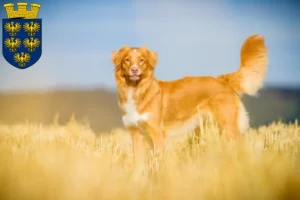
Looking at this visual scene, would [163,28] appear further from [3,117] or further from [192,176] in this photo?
[3,117]

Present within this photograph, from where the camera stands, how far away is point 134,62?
2449mm

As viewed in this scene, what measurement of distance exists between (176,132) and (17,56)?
3.96 feet

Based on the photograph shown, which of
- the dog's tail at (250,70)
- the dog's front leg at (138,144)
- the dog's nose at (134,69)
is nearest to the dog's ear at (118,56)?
the dog's nose at (134,69)

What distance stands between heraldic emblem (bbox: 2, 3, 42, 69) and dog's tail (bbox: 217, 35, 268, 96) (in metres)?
1.28

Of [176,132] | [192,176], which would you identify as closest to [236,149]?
[192,176]

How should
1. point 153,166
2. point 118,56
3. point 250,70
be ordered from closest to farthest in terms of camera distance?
point 153,166, point 118,56, point 250,70

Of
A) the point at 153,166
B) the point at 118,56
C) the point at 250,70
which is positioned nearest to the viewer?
the point at 153,166

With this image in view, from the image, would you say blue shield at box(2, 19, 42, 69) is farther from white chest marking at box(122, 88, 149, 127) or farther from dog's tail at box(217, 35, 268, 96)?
dog's tail at box(217, 35, 268, 96)

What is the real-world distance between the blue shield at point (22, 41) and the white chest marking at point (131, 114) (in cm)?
67

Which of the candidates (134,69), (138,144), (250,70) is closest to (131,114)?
(138,144)

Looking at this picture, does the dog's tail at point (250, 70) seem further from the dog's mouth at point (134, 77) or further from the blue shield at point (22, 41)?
the blue shield at point (22, 41)

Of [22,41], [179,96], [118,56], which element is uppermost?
[22,41]

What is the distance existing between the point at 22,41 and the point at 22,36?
0.11ft

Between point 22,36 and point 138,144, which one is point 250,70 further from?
point 22,36
